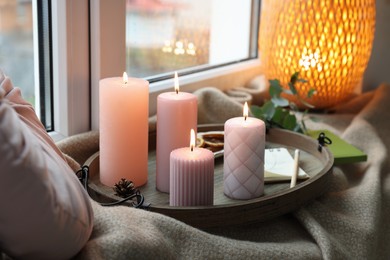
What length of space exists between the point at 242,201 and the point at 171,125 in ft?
0.53

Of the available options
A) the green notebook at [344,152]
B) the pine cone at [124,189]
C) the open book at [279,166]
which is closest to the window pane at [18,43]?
the pine cone at [124,189]

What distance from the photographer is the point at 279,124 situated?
4.31 ft

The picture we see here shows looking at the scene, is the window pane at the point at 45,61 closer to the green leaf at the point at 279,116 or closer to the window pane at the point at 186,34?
the window pane at the point at 186,34

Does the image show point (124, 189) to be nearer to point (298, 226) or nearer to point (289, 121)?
point (298, 226)

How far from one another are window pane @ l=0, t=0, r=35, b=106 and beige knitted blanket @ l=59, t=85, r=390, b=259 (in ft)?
0.48

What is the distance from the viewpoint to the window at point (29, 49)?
111cm

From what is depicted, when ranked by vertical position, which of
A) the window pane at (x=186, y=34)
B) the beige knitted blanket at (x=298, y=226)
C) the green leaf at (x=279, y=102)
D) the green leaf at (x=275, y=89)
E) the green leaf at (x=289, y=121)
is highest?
the window pane at (x=186, y=34)

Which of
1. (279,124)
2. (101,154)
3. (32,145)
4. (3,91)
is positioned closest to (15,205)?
(32,145)

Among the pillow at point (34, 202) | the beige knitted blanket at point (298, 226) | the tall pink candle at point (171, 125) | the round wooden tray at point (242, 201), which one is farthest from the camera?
the tall pink candle at point (171, 125)

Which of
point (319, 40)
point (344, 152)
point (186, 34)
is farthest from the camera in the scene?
point (186, 34)

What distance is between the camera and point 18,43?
1.14m

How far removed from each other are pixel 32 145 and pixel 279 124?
736 mm

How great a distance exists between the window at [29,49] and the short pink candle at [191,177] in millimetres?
368

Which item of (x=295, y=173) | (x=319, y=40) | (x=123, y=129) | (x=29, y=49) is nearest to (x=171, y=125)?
(x=123, y=129)
